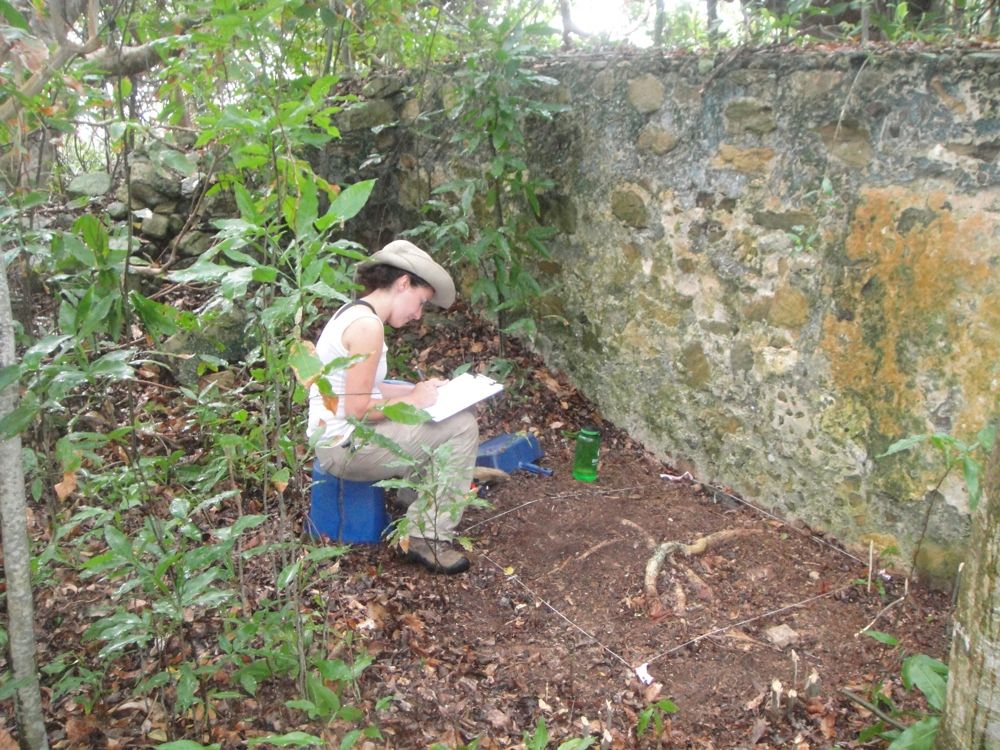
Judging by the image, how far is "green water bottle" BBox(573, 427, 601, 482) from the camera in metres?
3.83

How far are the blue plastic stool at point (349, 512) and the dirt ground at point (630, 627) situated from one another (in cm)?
7

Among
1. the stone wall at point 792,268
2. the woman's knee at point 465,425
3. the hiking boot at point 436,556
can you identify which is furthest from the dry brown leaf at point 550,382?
the hiking boot at point 436,556

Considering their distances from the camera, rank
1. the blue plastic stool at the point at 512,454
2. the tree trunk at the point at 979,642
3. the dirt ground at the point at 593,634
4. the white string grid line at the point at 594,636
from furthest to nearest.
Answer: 1. the blue plastic stool at the point at 512,454
2. the white string grid line at the point at 594,636
3. the dirt ground at the point at 593,634
4. the tree trunk at the point at 979,642

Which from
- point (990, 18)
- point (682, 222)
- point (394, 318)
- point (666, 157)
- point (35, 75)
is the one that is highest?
point (990, 18)

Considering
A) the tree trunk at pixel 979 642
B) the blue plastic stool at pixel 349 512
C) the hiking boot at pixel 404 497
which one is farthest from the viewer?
the hiking boot at pixel 404 497

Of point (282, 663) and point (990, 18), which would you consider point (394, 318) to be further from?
point (990, 18)

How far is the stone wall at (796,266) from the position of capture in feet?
9.35

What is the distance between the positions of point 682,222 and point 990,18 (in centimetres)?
159

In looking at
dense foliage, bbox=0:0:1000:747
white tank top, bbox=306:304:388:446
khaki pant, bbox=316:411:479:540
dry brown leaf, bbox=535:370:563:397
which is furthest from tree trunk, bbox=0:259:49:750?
dry brown leaf, bbox=535:370:563:397

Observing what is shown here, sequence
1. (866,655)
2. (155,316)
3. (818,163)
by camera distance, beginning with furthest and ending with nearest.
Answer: (818,163)
(866,655)
(155,316)

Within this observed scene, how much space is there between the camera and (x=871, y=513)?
10.5 feet

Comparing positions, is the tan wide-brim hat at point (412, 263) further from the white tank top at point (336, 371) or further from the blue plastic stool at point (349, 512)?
the blue plastic stool at point (349, 512)

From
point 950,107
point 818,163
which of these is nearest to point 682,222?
point 818,163

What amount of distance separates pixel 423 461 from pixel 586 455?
0.96 meters
